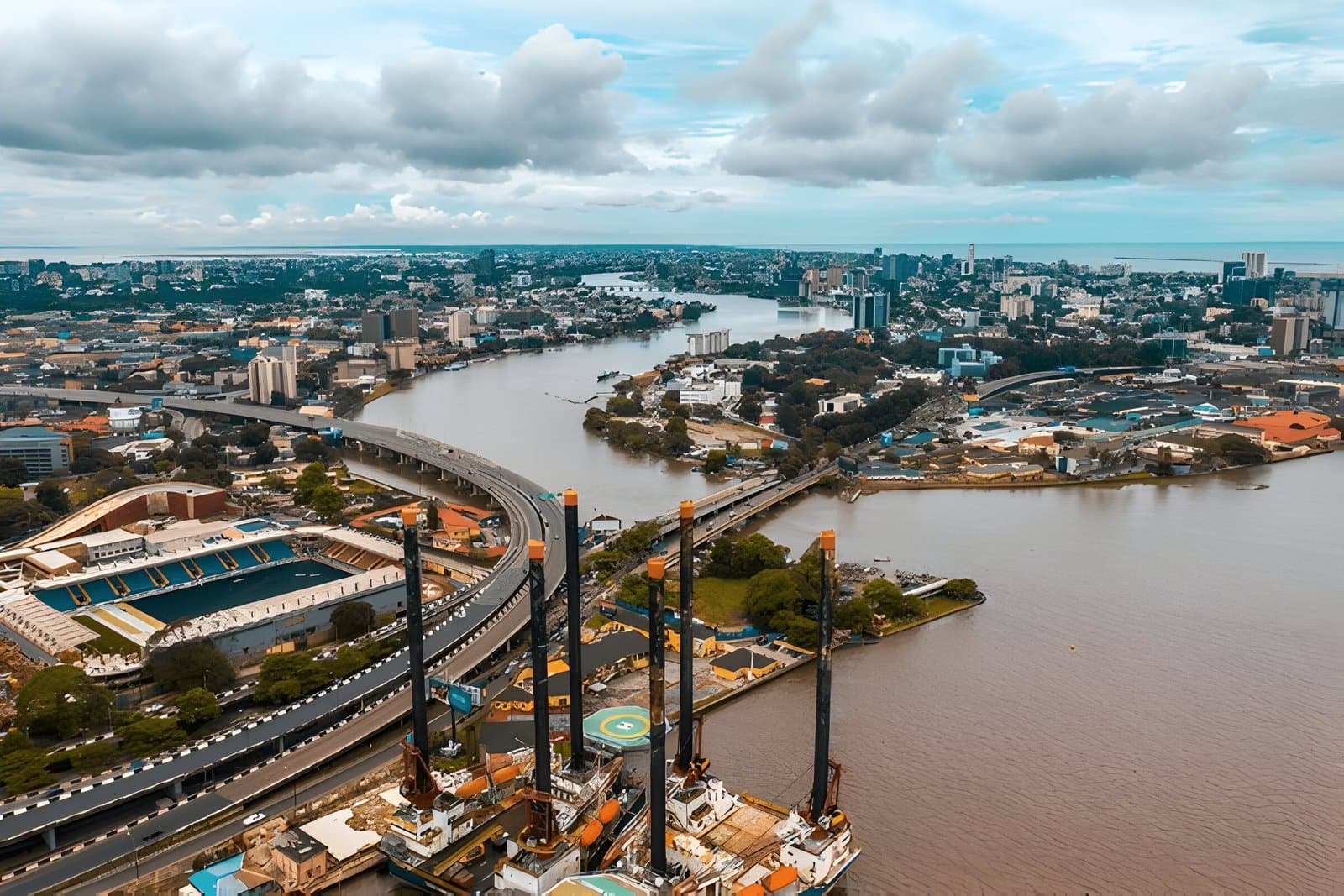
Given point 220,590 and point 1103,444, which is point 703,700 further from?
point 1103,444

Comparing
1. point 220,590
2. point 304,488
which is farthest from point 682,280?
point 220,590

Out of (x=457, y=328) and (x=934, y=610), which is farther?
(x=457, y=328)

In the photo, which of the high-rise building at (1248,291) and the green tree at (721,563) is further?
the high-rise building at (1248,291)

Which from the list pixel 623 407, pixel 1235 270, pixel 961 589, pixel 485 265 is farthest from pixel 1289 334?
pixel 485 265

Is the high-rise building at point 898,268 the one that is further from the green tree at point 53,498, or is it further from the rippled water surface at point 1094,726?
the green tree at point 53,498

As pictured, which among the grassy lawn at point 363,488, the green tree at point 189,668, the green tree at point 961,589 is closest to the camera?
the green tree at point 189,668

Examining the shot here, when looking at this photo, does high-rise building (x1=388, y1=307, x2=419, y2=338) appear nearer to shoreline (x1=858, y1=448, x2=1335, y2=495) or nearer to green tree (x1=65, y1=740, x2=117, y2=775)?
shoreline (x1=858, y1=448, x2=1335, y2=495)

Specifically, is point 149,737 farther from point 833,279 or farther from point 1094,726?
point 833,279

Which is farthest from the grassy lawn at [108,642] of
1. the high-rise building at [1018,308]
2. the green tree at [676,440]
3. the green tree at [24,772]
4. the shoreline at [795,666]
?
the high-rise building at [1018,308]
